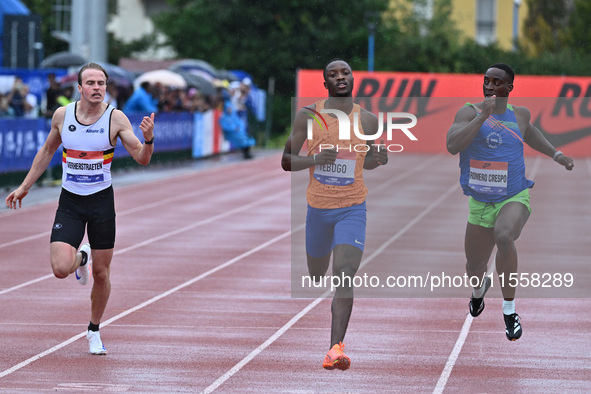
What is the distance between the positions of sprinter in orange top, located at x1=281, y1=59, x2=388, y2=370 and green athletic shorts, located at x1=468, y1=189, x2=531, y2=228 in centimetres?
104

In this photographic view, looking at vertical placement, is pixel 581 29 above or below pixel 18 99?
above

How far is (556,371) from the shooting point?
7.61 m

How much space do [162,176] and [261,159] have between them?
8.28m

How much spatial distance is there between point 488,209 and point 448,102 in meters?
14.7

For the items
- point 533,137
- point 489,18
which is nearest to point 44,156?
point 533,137

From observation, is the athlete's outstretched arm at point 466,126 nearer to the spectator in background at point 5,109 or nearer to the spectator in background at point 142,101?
the spectator in background at point 5,109

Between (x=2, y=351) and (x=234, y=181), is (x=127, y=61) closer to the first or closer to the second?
(x=234, y=181)

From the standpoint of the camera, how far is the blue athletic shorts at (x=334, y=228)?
7.50m

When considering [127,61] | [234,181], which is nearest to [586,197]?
[234,181]

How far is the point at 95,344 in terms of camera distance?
26.3 ft

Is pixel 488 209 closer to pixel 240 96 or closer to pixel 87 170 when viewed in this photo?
pixel 87 170

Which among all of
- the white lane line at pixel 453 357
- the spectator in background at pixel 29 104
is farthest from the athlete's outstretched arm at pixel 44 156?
the spectator in background at pixel 29 104

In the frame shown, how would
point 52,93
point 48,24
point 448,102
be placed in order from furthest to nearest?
point 48,24 → point 448,102 → point 52,93

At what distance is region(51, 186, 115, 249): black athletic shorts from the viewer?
7.85 metres
